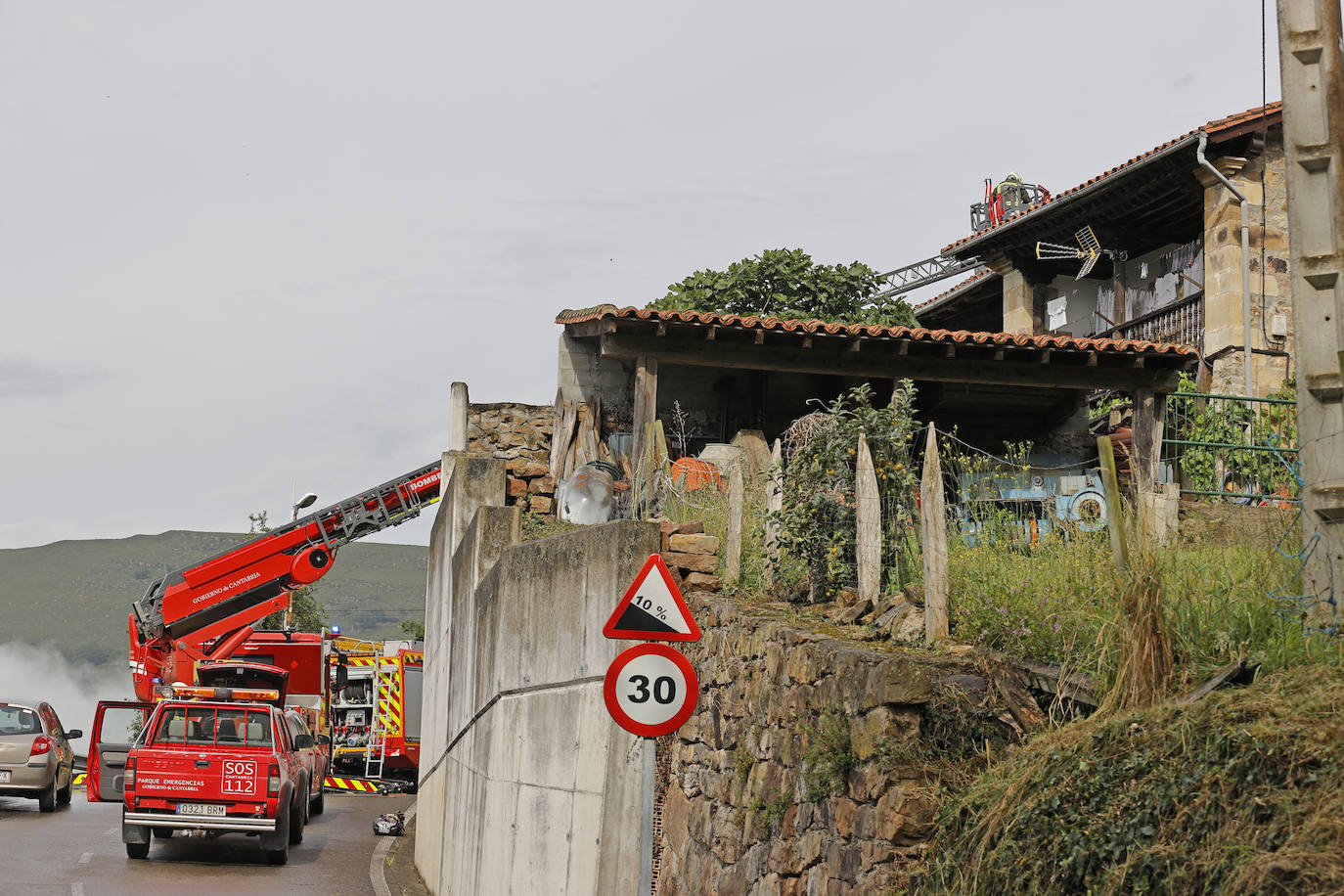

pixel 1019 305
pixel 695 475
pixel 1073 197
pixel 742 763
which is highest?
pixel 1073 197

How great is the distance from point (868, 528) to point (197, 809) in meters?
12.1

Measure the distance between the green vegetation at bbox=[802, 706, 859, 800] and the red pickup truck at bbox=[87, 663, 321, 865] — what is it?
1249 cm

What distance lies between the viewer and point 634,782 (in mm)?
9359

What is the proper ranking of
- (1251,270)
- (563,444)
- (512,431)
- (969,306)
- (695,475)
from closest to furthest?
(695,475), (563,444), (512,431), (1251,270), (969,306)

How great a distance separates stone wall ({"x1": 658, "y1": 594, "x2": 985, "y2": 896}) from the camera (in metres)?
6.34

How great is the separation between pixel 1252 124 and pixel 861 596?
17301 mm

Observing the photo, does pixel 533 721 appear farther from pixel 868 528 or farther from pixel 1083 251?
pixel 1083 251

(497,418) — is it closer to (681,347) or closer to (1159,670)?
(681,347)

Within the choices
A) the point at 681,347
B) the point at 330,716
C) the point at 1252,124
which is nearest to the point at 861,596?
the point at 681,347

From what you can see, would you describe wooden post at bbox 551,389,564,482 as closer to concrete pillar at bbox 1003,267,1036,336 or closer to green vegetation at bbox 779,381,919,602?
green vegetation at bbox 779,381,919,602

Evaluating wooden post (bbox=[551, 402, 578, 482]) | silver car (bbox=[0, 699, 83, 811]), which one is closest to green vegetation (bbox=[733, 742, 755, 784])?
wooden post (bbox=[551, 402, 578, 482])

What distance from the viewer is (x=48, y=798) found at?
22875mm

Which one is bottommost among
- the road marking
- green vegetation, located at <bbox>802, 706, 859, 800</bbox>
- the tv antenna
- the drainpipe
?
the road marking

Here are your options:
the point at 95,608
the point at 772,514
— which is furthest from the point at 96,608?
the point at 772,514
